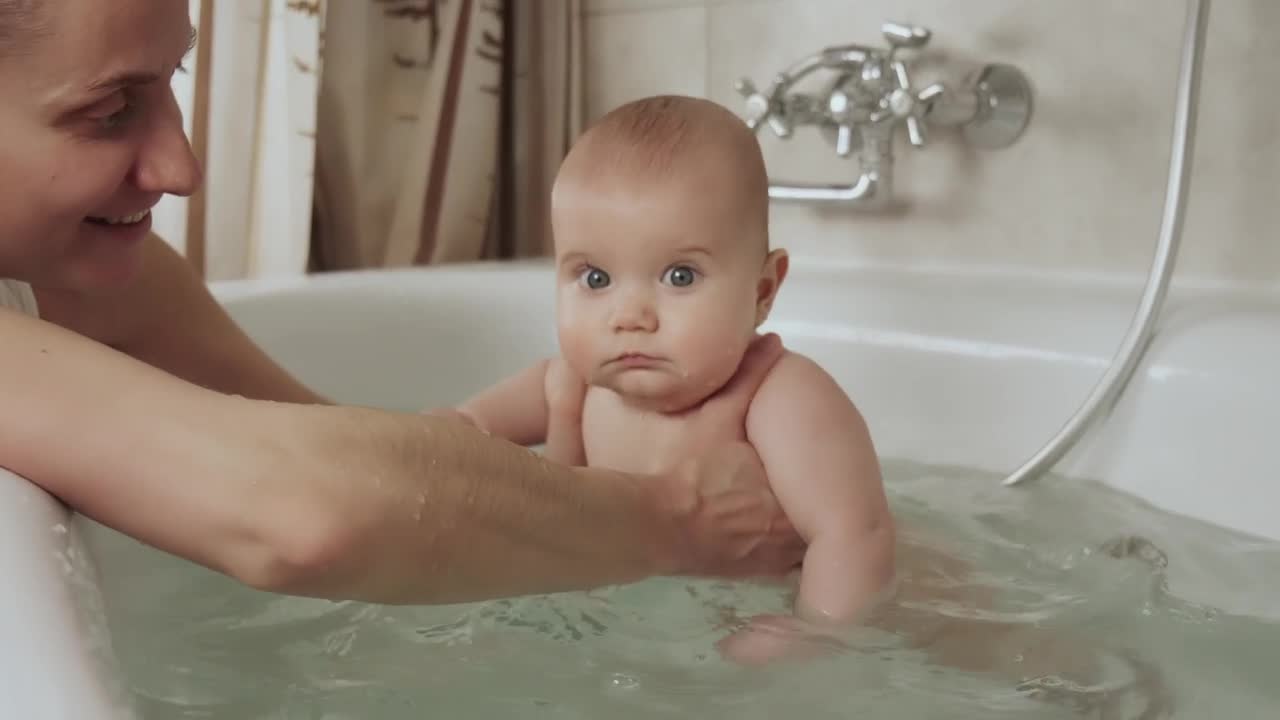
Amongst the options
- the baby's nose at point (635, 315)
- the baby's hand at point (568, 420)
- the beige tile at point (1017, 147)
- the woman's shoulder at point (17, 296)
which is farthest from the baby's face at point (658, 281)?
the beige tile at point (1017, 147)

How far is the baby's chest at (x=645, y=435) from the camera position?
1001mm

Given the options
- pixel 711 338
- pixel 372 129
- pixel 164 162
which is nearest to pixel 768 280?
pixel 711 338

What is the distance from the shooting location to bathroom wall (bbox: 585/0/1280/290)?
1.48m

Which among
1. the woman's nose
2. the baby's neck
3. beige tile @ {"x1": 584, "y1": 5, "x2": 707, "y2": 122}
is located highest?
beige tile @ {"x1": 584, "y1": 5, "x2": 707, "y2": 122}

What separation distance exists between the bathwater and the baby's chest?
0.12 meters

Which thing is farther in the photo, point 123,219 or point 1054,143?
point 1054,143

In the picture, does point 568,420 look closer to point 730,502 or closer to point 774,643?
point 730,502

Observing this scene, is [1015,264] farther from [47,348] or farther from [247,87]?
[47,348]

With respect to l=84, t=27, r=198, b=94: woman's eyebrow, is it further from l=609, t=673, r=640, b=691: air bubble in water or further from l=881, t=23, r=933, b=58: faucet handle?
l=881, t=23, r=933, b=58: faucet handle

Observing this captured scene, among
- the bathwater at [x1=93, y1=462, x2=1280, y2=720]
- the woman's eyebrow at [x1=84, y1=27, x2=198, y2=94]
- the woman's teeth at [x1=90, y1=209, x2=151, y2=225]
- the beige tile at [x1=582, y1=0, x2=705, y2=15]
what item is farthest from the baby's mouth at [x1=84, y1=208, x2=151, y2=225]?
the beige tile at [x1=582, y1=0, x2=705, y2=15]

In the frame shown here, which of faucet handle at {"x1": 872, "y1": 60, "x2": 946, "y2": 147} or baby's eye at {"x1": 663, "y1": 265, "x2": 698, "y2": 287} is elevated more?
faucet handle at {"x1": 872, "y1": 60, "x2": 946, "y2": 147}

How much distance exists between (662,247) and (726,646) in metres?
0.30

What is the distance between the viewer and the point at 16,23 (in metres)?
0.69

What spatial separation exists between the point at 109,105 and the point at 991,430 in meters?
0.97
